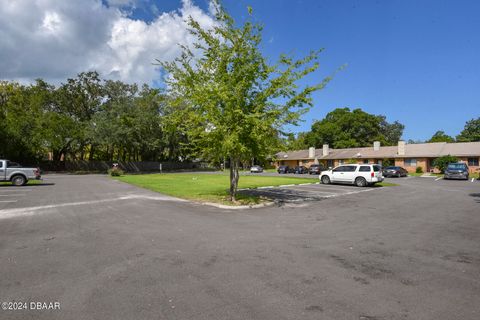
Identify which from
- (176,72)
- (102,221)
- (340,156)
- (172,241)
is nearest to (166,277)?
(172,241)

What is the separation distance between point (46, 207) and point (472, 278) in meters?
13.2

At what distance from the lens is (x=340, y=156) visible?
59.0 metres

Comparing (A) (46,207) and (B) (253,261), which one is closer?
(B) (253,261)

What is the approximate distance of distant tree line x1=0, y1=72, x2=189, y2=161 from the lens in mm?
41625

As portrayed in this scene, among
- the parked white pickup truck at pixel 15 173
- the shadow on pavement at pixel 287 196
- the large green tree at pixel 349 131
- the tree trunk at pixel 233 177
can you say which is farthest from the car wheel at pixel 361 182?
the large green tree at pixel 349 131

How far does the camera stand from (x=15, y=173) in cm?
2247

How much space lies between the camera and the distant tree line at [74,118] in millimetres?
41625

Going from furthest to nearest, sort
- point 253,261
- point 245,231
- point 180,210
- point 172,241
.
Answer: point 180,210 < point 245,231 < point 172,241 < point 253,261

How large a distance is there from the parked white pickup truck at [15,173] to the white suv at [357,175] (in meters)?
22.7

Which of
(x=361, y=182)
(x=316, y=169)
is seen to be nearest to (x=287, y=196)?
(x=361, y=182)

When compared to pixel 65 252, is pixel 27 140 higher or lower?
higher

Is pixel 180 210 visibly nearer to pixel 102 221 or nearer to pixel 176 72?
pixel 102 221

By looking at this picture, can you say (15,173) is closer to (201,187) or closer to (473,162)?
(201,187)

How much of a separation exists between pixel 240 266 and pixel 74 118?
54911mm
